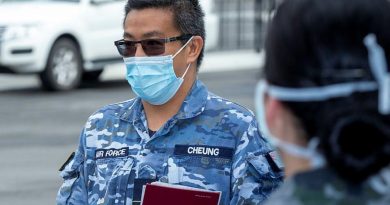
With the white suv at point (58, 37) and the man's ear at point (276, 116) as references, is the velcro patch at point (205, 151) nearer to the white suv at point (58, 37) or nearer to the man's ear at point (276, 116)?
the man's ear at point (276, 116)

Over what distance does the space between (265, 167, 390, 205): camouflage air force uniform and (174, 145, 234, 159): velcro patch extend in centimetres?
165

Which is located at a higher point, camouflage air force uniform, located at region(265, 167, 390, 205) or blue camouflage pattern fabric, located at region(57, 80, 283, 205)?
camouflage air force uniform, located at region(265, 167, 390, 205)

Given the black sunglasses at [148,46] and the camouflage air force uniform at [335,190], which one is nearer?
the camouflage air force uniform at [335,190]

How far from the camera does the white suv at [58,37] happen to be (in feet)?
50.1

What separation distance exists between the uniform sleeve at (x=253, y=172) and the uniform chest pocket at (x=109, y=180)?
0.34m

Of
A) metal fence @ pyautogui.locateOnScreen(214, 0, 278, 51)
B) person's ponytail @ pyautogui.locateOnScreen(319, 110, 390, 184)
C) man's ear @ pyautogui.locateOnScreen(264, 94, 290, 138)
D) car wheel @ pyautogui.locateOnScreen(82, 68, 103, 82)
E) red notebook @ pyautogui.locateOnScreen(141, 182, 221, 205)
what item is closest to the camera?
person's ponytail @ pyautogui.locateOnScreen(319, 110, 390, 184)

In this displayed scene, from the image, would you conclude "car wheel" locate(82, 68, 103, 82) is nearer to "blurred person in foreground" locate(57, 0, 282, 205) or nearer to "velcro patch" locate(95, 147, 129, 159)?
"blurred person in foreground" locate(57, 0, 282, 205)

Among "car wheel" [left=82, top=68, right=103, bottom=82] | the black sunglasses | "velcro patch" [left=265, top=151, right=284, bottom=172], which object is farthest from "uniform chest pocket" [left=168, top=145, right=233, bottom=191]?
"car wheel" [left=82, top=68, right=103, bottom=82]

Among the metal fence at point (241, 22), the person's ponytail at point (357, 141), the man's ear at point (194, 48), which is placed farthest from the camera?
the metal fence at point (241, 22)

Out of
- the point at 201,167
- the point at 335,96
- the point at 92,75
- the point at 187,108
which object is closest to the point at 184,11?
the point at 187,108

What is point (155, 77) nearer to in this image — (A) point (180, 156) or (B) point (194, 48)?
(B) point (194, 48)

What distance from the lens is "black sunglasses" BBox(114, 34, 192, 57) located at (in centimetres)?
388

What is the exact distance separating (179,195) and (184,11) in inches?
28.1

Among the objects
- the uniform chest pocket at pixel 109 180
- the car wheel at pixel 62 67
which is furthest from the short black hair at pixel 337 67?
the car wheel at pixel 62 67
